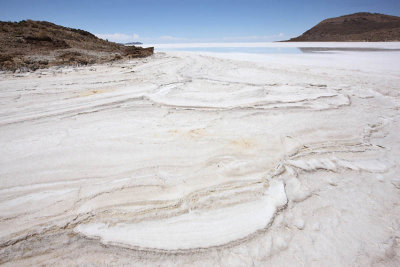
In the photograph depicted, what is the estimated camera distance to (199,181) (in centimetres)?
132

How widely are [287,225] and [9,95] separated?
12.0 feet

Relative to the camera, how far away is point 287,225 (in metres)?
1.05

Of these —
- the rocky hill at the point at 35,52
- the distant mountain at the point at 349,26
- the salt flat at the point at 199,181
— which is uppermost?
the distant mountain at the point at 349,26

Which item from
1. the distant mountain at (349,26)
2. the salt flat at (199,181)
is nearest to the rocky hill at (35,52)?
the salt flat at (199,181)

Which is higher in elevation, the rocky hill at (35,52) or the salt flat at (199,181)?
the rocky hill at (35,52)

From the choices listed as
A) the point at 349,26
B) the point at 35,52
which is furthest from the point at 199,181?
the point at 349,26

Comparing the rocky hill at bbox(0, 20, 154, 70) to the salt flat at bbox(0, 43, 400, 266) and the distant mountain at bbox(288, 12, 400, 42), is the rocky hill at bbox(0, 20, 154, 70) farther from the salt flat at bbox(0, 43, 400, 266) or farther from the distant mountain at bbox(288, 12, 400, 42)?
the distant mountain at bbox(288, 12, 400, 42)

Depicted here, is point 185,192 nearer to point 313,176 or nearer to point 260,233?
point 260,233

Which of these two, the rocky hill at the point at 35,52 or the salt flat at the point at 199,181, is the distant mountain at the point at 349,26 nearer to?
the rocky hill at the point at 35,52

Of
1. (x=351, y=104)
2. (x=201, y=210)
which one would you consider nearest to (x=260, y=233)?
(x=201, y=210)

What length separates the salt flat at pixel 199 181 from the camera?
0.95m

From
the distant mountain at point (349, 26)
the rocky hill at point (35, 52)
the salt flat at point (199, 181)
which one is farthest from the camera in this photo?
the distant mountain at point (349, 26)

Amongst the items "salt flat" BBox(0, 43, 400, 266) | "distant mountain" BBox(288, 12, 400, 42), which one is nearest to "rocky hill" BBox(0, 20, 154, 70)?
"salt flat" BBox(0, 43, 400, 266)

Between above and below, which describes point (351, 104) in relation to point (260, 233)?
above
